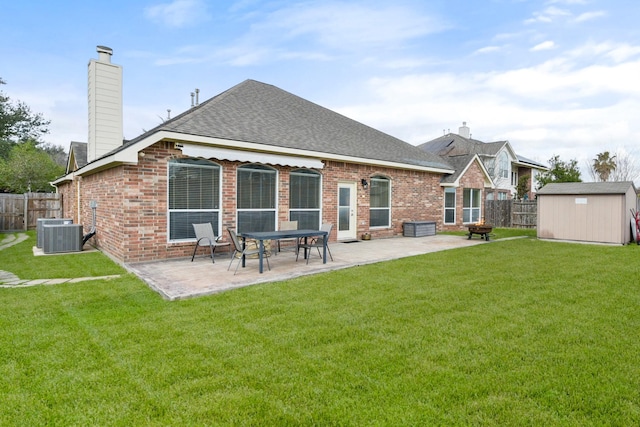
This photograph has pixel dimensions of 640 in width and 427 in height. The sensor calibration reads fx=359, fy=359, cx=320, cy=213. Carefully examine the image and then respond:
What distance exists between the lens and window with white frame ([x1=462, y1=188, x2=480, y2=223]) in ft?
64.6

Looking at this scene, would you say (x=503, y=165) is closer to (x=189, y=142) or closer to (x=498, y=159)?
(x=498, y=159)

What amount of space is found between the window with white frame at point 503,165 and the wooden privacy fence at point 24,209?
32.2 metres

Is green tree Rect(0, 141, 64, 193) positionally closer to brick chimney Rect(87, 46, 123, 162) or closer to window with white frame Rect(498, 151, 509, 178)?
brick chimney Rect(87, 46, 123, 162)

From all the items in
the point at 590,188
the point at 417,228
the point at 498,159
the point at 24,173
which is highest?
the point at 498,159

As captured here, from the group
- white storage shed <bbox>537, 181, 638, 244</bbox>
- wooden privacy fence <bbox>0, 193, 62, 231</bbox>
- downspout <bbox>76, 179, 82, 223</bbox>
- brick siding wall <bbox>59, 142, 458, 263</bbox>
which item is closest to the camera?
brick siding wall <bbox>59, 142, 458, 263</bbox>

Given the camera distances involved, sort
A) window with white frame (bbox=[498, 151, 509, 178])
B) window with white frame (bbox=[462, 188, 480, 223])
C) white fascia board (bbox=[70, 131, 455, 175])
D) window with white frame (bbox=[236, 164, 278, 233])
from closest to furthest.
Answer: white fascia board (bbox=[70, 131, 455, 175]) < window with white frame (bbox=[236, 164, 278, 233]) < window with white frame (bbox=[462, 188, 480, 223]) < window with white frame (bbox=[498, 151, 509, 178])

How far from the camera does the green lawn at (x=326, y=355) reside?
280 centimetres

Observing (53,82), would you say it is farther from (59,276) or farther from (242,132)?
(59,276)

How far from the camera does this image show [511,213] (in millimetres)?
21469

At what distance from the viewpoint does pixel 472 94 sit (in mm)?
20734

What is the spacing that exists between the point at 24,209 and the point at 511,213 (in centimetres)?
2711

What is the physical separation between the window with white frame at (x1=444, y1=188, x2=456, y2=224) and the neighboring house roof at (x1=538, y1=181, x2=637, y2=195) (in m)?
4.47

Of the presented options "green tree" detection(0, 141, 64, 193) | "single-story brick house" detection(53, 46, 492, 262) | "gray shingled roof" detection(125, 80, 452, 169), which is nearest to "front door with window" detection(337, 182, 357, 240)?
"single-story brick house" detection(53, 46, 492, 262)

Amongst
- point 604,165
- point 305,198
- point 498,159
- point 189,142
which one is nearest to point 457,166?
point 305,198
